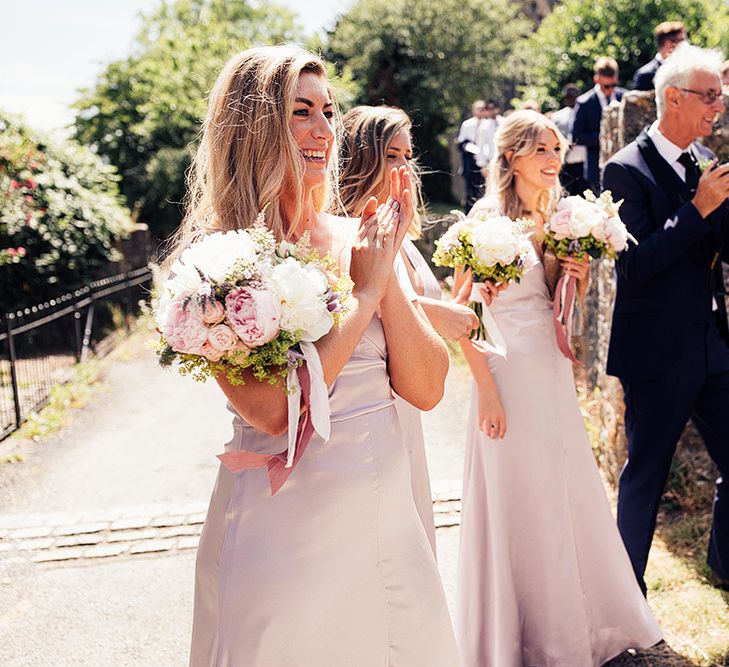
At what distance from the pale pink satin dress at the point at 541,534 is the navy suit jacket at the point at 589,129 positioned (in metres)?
6.60

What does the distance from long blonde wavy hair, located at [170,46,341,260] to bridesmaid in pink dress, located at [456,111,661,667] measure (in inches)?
60.1

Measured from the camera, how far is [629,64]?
15.2 metres

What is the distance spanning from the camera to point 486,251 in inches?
130

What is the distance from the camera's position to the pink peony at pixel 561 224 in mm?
3664

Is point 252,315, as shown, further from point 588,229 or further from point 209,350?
point 588,229

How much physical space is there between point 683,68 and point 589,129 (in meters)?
6.35

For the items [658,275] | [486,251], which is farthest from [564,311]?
[486,251]

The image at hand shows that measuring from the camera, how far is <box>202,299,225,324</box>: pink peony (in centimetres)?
198

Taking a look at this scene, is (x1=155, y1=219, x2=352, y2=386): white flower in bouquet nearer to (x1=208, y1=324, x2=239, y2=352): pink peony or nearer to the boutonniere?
(x1=208, y1=324, x2=239, y2=352): pink peony

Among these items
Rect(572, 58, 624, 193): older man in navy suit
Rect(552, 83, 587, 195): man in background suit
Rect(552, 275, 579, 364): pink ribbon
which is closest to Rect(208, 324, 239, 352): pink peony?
Rect(552, 275, 579, 364): pink ribbon

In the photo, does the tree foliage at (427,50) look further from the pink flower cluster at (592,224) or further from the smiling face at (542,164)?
the pink flower cluster at (592,224)

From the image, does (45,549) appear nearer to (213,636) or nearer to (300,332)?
(213,636)

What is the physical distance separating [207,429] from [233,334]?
19.6 ft

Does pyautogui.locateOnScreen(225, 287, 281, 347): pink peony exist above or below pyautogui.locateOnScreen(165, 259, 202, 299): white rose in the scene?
below
